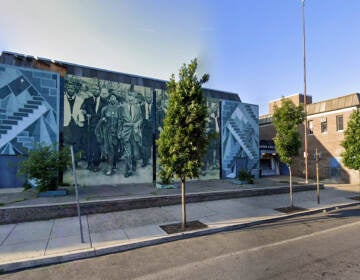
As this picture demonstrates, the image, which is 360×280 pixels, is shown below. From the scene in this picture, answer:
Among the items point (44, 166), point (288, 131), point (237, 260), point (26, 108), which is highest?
point (26, 108)

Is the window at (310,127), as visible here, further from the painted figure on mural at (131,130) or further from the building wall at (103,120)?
the painted figure on mural at (131,130)

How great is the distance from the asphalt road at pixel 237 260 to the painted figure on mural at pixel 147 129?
34.1 ft

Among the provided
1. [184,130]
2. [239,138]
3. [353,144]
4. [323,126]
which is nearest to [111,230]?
[184,130]

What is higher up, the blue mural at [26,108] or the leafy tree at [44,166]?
the blue mural at [26,108]

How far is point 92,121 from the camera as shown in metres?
15.0

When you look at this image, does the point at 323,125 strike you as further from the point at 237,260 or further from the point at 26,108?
the point at 26,108

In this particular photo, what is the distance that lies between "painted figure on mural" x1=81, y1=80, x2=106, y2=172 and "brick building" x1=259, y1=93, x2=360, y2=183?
18681 mm

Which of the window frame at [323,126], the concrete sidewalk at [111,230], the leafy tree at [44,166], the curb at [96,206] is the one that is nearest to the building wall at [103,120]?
the leafy tree at [44,166]

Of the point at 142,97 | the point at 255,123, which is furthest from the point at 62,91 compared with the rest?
the point at 255,123

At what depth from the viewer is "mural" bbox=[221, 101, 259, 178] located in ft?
66.6

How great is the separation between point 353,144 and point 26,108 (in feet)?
69.3

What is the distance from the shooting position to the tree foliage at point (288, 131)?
10828 mm

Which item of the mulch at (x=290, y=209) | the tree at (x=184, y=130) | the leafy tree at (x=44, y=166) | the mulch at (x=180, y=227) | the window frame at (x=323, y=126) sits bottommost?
the mulch at (x=290, y=209)

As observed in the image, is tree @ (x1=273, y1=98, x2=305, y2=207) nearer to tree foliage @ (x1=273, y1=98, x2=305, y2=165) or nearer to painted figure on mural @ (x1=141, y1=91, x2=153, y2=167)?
tree foliage @ (x1=273, y1=98, x2=305, y2=165)
